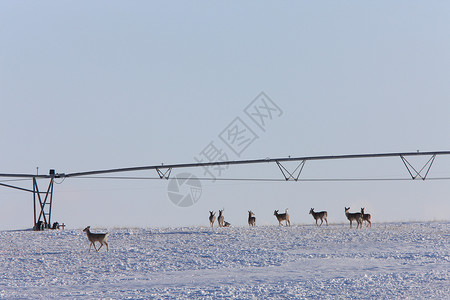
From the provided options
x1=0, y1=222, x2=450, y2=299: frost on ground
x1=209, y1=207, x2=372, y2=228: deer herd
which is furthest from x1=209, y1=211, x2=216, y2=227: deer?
x1=0, y1=222, x2=450, y2=299: frost on ground

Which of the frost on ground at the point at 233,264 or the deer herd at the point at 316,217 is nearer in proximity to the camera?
the frost on ground at the point at 233,264

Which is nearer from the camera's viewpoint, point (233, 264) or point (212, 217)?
point (233, 264)

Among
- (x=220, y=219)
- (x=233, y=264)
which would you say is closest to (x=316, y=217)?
(x=220, y=219)

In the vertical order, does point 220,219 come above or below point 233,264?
above

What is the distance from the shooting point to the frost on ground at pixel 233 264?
731 inches

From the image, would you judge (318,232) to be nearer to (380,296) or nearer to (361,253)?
(361,253)

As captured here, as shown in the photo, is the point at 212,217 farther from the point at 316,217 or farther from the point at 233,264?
the point at 233,264

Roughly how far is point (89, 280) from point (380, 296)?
9.20 m

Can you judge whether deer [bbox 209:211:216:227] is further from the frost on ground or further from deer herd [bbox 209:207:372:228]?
the frost on ground

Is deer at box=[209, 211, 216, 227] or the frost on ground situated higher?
deer at box=[209, 211, 216, 227]

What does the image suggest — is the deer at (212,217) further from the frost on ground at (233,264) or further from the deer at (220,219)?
the frost on ground at (233,264)

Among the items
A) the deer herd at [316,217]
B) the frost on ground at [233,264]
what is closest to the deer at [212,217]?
the deer herd at [316,217]

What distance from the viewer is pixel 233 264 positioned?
2356 centimetres

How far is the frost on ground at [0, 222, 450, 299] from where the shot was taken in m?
18.6
